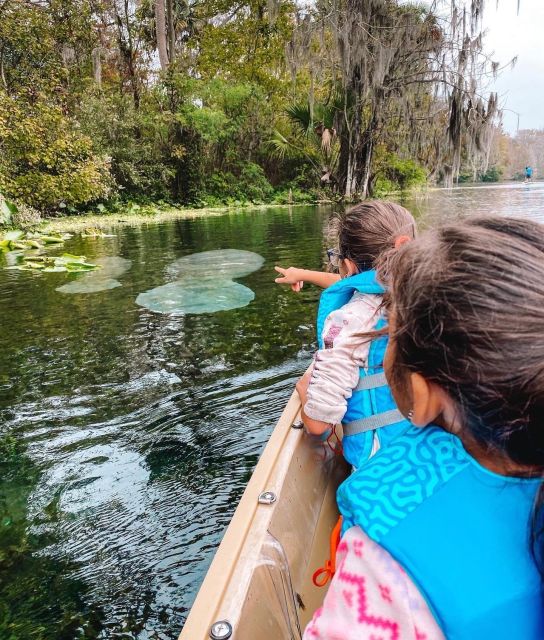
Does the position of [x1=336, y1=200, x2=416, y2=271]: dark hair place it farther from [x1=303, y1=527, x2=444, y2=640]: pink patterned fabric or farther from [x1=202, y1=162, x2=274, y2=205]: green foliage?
[x1=202, y1=162, x2=274, y2=205]: green foliage

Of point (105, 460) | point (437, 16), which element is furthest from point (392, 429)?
point (437, 16)

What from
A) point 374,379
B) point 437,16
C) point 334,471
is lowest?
point 334,471

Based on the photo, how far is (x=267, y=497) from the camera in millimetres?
1321

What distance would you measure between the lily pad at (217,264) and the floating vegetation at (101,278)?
2.23ft

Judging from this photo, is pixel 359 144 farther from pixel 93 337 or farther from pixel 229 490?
pixel 229 490

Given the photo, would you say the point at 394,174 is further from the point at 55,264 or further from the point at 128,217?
the point at 55,264

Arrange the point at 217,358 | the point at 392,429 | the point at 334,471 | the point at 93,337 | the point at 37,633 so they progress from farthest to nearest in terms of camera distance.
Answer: the point at 93,337
the point at 217,358
the point at 334,471
the point at 37,633
the point at 392,429

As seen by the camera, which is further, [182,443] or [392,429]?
[182,443]

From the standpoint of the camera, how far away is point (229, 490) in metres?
2.28

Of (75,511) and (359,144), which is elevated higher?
(359,144)

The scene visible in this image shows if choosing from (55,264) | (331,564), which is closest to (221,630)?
(331,564)

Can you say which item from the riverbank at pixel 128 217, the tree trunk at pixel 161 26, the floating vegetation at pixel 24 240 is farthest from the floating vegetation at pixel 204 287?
the tree trunk at pixel 161 26

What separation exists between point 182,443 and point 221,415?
0.33 meters

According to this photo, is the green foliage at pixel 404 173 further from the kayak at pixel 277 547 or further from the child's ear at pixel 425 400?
the child's ear at pixel 425 400
